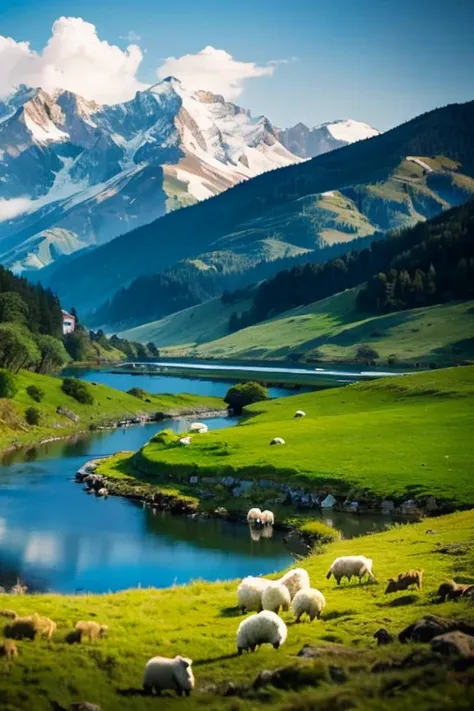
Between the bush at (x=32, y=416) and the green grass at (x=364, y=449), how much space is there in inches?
1405

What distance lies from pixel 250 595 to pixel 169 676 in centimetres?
1009

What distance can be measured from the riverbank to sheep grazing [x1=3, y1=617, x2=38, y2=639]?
4381 cm

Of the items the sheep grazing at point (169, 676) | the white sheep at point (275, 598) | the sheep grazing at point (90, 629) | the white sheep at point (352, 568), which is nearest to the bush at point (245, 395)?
the white sheep at point (352, 568)

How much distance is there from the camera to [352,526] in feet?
220

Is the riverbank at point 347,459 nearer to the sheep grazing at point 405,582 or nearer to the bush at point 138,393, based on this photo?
the sheep grazing at point 405,582

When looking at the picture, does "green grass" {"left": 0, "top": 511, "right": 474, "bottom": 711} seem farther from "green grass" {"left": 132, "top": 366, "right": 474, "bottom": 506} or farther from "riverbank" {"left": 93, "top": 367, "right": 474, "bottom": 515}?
"green grass" {"left": 132, "top": 366, "right": 474, "bottom": 506}

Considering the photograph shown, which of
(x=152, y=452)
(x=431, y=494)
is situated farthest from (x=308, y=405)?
(x=431, y=494)

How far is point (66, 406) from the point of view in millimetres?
140375

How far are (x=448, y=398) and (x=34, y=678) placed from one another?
3458 inches

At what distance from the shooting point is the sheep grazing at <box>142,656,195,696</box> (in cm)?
2466

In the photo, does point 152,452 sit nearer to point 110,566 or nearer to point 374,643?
point 110,566

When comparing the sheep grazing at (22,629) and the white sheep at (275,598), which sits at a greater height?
the sheep grazing at (22,629)

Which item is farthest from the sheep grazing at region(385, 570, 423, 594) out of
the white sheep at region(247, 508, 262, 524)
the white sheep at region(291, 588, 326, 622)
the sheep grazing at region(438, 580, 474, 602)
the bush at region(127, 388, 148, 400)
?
the bush at region(127, 388, 148, 400)

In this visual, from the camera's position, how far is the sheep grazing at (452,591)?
32531 millimetres
